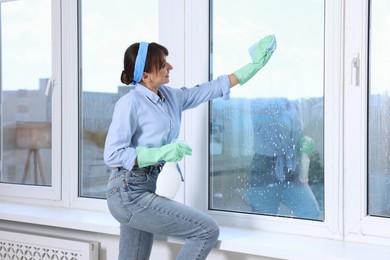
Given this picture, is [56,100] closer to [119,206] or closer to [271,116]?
[119,206]

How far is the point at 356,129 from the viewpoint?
2.04 metres

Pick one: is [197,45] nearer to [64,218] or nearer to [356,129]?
[356,129]

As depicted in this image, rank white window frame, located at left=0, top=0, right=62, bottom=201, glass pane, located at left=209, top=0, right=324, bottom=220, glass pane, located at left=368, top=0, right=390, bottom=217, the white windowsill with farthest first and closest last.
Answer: white window frame, located at left=0, top=0, right=62, bottom=201 < glass pane, located at left=209, top=0, right=324, bottom=220 < glass pane, located at left=368, top=0, right=390, bottom=217 < the white windowsill

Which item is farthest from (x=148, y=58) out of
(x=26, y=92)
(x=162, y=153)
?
(x=26, y=92)

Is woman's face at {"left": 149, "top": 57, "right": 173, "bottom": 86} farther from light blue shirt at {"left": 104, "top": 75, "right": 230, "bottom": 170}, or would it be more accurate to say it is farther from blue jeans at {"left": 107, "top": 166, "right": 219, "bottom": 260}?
blue jeans at {"left": 107, "top": 166, "right": 219, "bottom": 260}

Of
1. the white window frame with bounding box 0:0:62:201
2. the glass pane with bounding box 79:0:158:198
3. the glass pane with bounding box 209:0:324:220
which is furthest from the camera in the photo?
the white window frame with bounding box 0:0:62:201

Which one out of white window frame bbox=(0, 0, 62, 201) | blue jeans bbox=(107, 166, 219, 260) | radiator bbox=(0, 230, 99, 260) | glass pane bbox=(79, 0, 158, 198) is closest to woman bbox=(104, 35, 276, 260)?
blue jeans bbox=(107, 166, 219, 260)

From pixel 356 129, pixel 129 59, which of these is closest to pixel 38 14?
pixel 129 59

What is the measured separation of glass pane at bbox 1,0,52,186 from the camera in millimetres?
3023

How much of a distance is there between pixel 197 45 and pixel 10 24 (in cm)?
129

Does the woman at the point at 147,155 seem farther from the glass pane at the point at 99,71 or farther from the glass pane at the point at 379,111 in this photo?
the glass pane at the point at 99,71

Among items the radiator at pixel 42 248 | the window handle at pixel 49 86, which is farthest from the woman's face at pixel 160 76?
the window handle at pixel 49 86

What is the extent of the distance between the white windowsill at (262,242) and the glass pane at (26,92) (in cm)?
47

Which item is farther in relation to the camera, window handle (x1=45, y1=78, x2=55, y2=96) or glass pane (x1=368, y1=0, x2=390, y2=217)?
window handle (x1=45, y1=78, x2=55, y2=96)
